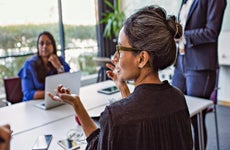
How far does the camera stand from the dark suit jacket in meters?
2.35

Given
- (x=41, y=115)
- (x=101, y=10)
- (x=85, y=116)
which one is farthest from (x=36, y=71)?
(x=101, y=10)

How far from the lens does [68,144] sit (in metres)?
1.48

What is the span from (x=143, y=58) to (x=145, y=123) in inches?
10.0

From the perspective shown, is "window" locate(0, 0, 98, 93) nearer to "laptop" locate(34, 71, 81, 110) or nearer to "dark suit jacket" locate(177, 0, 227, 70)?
"laptop" locate(34, 71, 81, 110)

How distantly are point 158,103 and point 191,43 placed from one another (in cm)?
153

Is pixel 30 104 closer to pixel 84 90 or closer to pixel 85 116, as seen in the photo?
pixel 84 90

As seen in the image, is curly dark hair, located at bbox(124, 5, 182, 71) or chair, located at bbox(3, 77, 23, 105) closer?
curly dark hair, located at bbox(124, 5, 182, 71)

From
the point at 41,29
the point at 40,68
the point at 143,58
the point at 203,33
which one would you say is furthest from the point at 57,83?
the point at 41,29

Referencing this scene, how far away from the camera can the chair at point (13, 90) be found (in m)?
2.96

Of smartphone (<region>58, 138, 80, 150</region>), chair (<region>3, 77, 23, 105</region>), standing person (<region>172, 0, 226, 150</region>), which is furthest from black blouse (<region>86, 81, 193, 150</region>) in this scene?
chair (<region>3, 77, 23, 105</region>)

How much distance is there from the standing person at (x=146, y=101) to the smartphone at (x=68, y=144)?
0.30m

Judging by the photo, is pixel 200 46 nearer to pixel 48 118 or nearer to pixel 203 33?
pixel 203 33

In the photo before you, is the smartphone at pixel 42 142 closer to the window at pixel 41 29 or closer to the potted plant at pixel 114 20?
the window at pixel 41 29

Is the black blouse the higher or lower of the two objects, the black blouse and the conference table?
the higher
